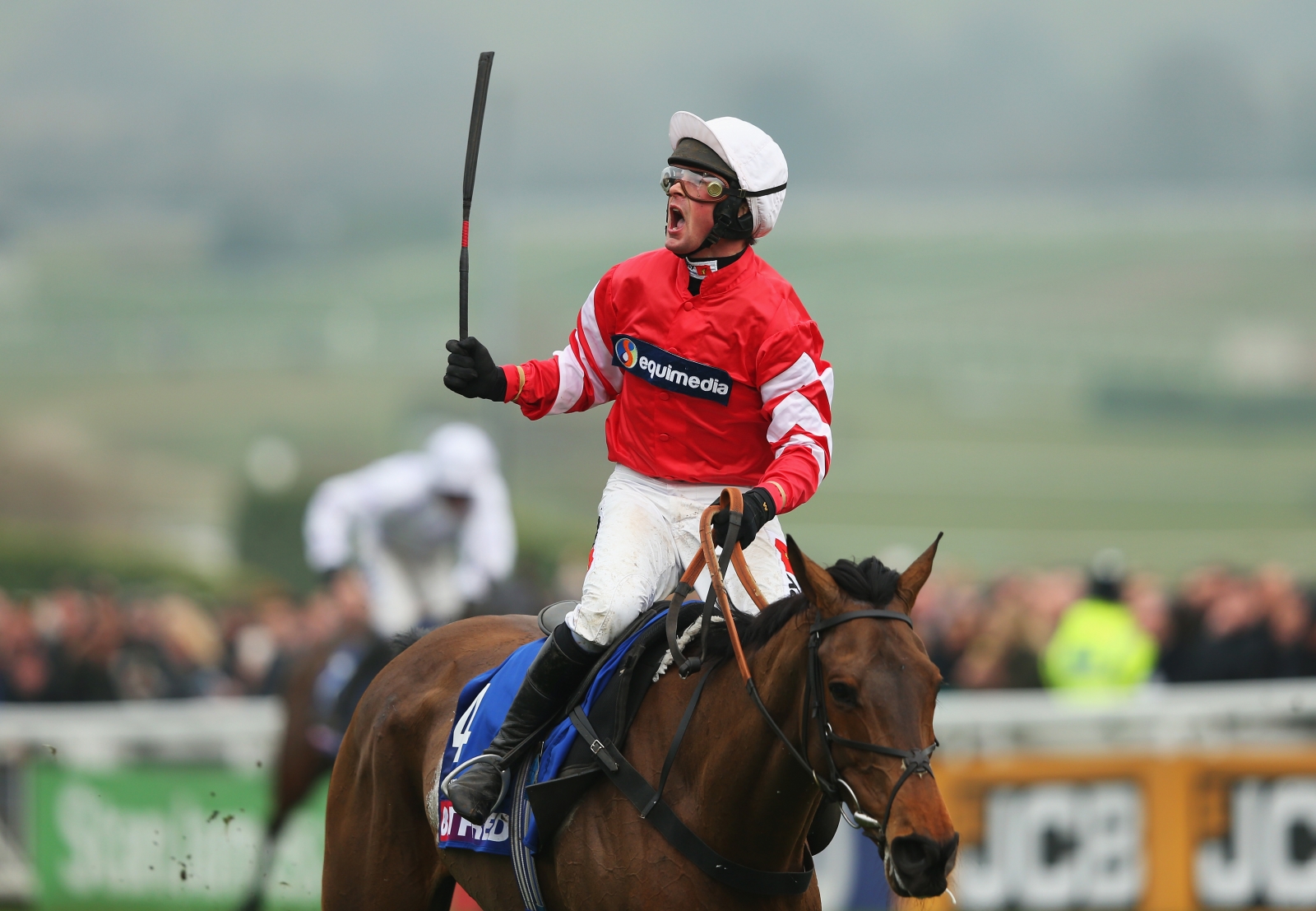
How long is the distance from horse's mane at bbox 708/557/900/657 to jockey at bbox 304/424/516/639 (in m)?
5.26

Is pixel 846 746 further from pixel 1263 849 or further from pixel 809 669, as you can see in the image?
pixel 1263 849

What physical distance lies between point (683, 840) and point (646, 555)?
81cm

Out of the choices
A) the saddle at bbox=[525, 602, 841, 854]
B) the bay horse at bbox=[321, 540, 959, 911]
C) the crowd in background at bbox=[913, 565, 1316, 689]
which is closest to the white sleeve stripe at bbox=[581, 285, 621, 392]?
the saddle at bbox=[525, 602, 841, 854]

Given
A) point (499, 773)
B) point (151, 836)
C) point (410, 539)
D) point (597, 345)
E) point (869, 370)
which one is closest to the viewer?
point (499, 773)

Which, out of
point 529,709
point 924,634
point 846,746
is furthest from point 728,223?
point 924,634

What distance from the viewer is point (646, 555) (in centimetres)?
470

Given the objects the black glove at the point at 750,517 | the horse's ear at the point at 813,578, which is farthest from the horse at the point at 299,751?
the horse's ear at the point at 813,578

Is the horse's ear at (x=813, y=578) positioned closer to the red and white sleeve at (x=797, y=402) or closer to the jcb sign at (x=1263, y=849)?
the red and white sleeve at (x=797, y=402)

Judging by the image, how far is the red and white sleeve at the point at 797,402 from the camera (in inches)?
176

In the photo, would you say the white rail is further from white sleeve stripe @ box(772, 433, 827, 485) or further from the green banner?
white sleeve stripe @ box(772, 433, 827, 485)

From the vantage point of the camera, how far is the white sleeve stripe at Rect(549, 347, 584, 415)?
4.99 metres

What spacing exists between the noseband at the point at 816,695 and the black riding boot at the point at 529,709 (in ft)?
1.10

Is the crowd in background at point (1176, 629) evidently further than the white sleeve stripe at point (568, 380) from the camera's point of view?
Yes

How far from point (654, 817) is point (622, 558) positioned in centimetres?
72
